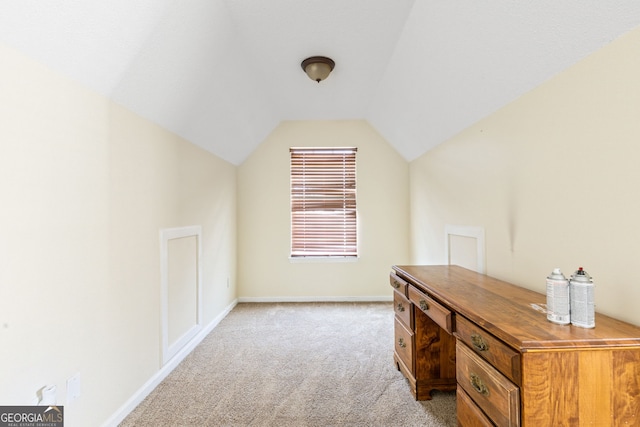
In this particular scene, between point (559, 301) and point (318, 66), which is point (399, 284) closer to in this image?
point (559, 301)

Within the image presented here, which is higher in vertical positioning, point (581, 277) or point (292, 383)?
point (581, 277)

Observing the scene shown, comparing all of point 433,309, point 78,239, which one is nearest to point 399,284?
point 433,309

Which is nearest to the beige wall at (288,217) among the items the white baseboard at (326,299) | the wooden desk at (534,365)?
the white baseboard at (326,299)

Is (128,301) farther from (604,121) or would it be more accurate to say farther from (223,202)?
(604,121)

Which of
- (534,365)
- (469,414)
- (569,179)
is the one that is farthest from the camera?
(569,179)

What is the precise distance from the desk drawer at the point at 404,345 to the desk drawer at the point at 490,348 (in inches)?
25.9

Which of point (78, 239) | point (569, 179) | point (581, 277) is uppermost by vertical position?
point (569, 179)

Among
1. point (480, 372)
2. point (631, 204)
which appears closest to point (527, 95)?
point (631, 204)

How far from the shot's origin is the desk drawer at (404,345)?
200cm

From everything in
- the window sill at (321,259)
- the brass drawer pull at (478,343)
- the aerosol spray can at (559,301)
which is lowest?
the window sill at (321,259)

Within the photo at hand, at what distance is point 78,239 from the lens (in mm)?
1484

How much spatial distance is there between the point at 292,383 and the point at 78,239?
5.36 feet

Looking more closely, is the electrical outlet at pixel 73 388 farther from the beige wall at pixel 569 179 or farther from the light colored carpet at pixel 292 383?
the beige wall at pixel 569 179

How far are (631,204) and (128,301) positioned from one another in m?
2.56
